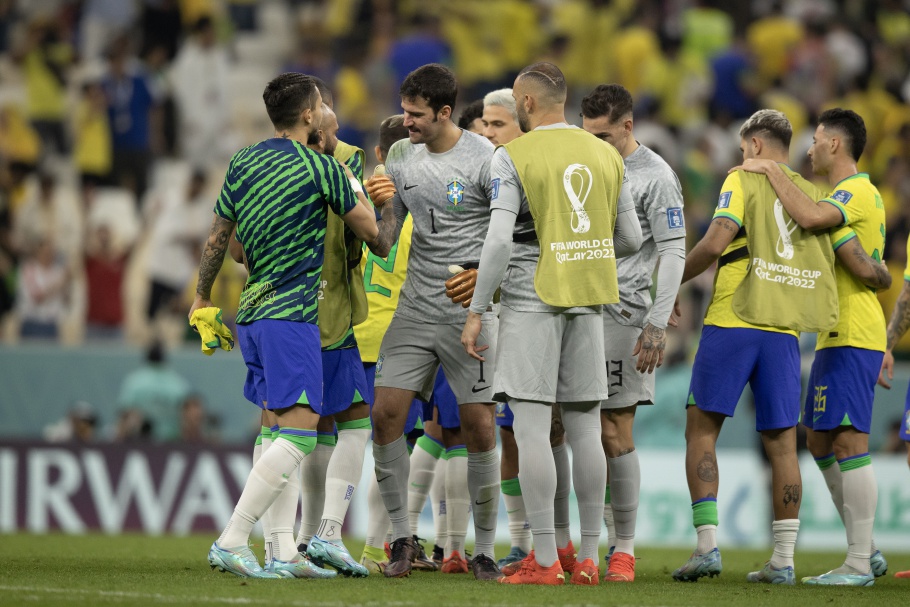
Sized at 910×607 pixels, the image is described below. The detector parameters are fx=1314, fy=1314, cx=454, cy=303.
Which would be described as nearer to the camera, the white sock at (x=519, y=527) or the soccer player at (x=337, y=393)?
the soccer player at (x=337, y=393)

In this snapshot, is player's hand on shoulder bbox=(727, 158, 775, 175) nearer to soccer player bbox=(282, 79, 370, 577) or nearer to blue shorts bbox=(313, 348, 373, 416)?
soccer player bbox=(282, 79, 370, 577)

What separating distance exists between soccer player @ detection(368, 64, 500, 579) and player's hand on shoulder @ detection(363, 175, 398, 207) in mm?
144

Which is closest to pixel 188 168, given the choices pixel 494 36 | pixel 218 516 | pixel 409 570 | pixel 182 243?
pixel 182 243

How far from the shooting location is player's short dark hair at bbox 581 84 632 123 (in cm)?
784

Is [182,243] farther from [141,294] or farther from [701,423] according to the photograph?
[701,423]

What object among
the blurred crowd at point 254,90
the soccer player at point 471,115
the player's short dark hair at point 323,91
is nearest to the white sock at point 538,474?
the player's short dark hair at point 323,91

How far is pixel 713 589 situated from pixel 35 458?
26.9 ft

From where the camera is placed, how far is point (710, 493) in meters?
7.64

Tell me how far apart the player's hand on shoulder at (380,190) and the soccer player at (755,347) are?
5.98ft

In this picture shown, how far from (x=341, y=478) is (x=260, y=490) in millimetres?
883

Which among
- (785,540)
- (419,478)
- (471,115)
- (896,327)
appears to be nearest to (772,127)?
(896,327)

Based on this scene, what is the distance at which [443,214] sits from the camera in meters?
7.53

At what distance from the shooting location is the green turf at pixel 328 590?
19.7ft

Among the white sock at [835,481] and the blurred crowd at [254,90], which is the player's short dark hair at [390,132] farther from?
the blurred crowd at [254,90]
